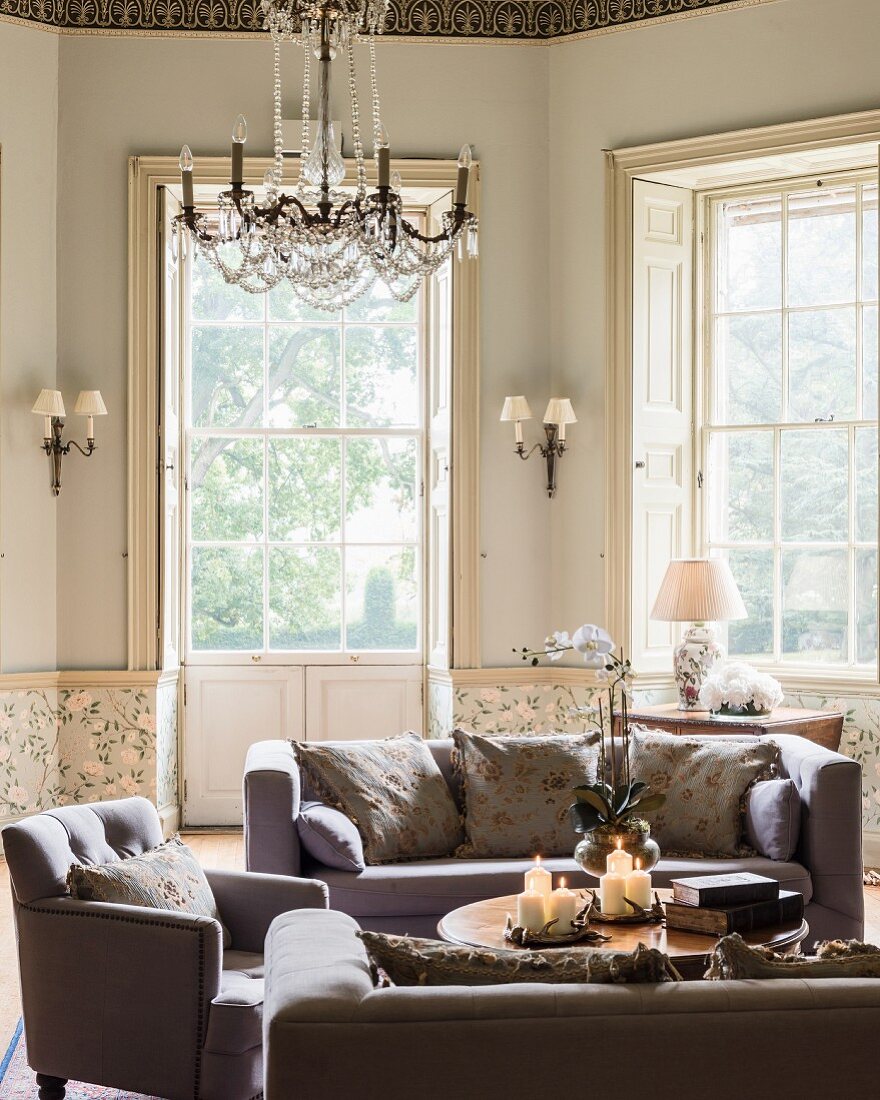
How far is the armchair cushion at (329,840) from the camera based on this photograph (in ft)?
12.9

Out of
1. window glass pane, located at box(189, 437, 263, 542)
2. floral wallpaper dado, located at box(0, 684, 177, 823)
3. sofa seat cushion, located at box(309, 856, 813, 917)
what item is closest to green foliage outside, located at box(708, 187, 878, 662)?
sofa seat cushion, located at box(309, 856, 813, 917)

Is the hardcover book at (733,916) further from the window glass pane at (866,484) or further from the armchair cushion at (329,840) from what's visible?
the window glass pane at (866,484)

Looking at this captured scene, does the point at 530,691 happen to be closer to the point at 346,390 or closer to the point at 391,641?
the point at 391,641

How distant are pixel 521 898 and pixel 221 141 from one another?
4.45m

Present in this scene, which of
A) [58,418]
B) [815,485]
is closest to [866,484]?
[815,485]

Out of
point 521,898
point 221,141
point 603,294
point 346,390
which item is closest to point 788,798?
point 521,898

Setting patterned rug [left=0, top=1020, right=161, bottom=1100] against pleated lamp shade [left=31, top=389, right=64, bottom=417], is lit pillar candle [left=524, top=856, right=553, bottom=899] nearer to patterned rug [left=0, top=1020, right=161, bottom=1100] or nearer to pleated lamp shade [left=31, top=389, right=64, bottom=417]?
patterned rug [left=0, top=1020, right=161, bottom=1100]

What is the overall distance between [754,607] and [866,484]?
0.80 m

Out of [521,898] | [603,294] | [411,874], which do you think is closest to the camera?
[521,898]

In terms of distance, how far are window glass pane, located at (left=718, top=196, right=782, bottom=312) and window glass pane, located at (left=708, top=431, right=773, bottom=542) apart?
679 mm

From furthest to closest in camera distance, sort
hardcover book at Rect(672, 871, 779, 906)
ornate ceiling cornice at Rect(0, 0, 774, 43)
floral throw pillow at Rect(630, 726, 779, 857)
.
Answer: ornate ceiling cornice at Rect(0, 0, 774, 43) < floral throw pillow at Rect(630, 726, 779, 857) < hardcover book at Rect(672, 871, 779, 906)

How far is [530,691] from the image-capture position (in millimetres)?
6199

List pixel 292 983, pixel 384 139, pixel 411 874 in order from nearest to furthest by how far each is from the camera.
A: pixel 292 983
pixel 384 139
pixel 411 874

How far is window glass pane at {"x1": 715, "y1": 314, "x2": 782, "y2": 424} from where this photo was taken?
20.0 ft
